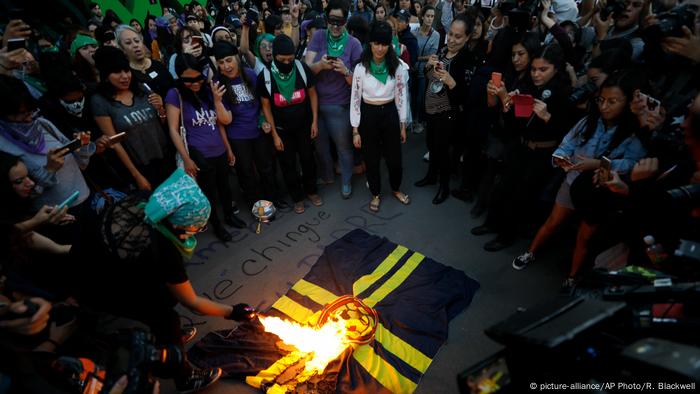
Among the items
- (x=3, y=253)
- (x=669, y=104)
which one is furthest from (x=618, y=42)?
(x=3, y=253)

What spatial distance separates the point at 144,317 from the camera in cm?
254

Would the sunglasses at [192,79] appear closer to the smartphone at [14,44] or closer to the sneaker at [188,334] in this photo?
the smartphone at [14,44]

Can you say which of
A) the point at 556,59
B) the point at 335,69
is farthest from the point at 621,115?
the point at 335,69

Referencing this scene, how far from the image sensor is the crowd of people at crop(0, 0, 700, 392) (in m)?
2.31

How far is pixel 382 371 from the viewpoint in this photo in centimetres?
289

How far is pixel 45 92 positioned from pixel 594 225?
5885mm

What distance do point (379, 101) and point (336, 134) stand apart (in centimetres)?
84

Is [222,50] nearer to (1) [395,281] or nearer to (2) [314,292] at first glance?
(2) [314,292]

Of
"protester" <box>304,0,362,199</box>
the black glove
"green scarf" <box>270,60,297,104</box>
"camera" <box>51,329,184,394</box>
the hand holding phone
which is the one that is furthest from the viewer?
"protester" <box>304,0,362,199</box>

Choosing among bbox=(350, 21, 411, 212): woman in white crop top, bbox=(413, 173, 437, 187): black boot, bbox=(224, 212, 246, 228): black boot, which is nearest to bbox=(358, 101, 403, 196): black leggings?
bbox=(350, 21, 411, 212): woman in white crop top

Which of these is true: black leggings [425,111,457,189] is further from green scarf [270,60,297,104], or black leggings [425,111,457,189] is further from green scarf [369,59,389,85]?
green scarf [270,60,297,104]

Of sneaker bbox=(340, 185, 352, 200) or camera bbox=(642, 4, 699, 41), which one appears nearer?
camera bbox=(642, 4, 699, 41)

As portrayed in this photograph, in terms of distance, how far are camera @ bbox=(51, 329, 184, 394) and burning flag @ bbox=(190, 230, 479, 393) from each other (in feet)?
3.33

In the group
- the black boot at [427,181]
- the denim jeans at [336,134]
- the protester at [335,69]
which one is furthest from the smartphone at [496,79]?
the black boot at [427,181]
